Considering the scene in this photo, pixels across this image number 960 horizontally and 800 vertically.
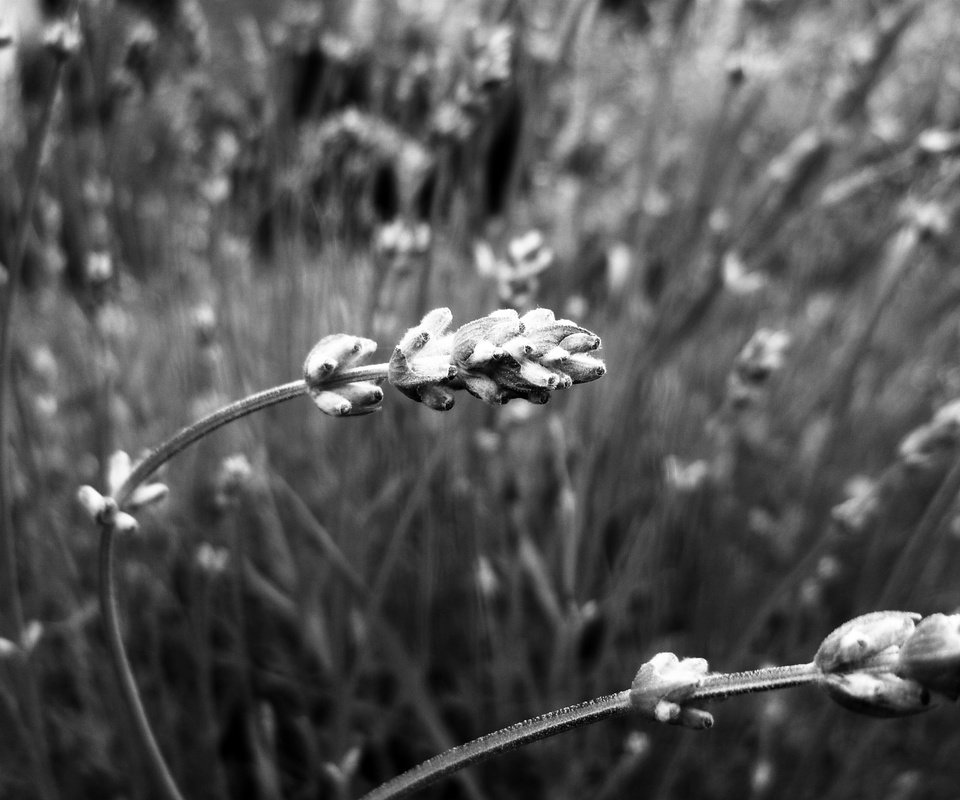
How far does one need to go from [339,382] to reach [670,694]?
0.61ft

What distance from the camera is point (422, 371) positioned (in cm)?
37

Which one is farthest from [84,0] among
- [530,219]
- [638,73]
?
[638,73]

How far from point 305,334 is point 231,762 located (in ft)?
1.59

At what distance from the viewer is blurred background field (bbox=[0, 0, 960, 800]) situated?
2.67 ft

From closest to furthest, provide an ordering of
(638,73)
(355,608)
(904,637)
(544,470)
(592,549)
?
(904,637) → (592,549) → (355,608) → (544,470) → (638,73)

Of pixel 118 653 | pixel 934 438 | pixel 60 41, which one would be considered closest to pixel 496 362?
pixel 118 653

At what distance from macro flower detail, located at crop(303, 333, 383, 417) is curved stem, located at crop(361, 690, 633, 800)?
0.14 meters

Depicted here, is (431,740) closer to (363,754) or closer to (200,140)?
(363,754)

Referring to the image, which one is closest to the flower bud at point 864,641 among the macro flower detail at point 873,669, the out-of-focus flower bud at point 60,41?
the macro flower detail at point 873,669

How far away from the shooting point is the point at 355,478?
1.02m

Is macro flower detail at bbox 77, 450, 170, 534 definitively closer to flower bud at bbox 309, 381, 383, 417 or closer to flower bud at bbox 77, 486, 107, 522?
flower bud at bbox 77, 486, 107, 522

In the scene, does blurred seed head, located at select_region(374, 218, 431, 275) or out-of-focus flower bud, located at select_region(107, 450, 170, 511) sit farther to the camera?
blurred seed head, located at select_region(374, 218, 431, 275)

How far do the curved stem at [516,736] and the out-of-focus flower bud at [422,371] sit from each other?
0.13 m

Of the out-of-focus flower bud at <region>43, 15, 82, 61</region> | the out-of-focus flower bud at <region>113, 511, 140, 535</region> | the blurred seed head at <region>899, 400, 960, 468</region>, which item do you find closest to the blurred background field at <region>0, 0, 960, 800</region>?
the blurred seed head at <region>899, 400, 960, 468</region>
